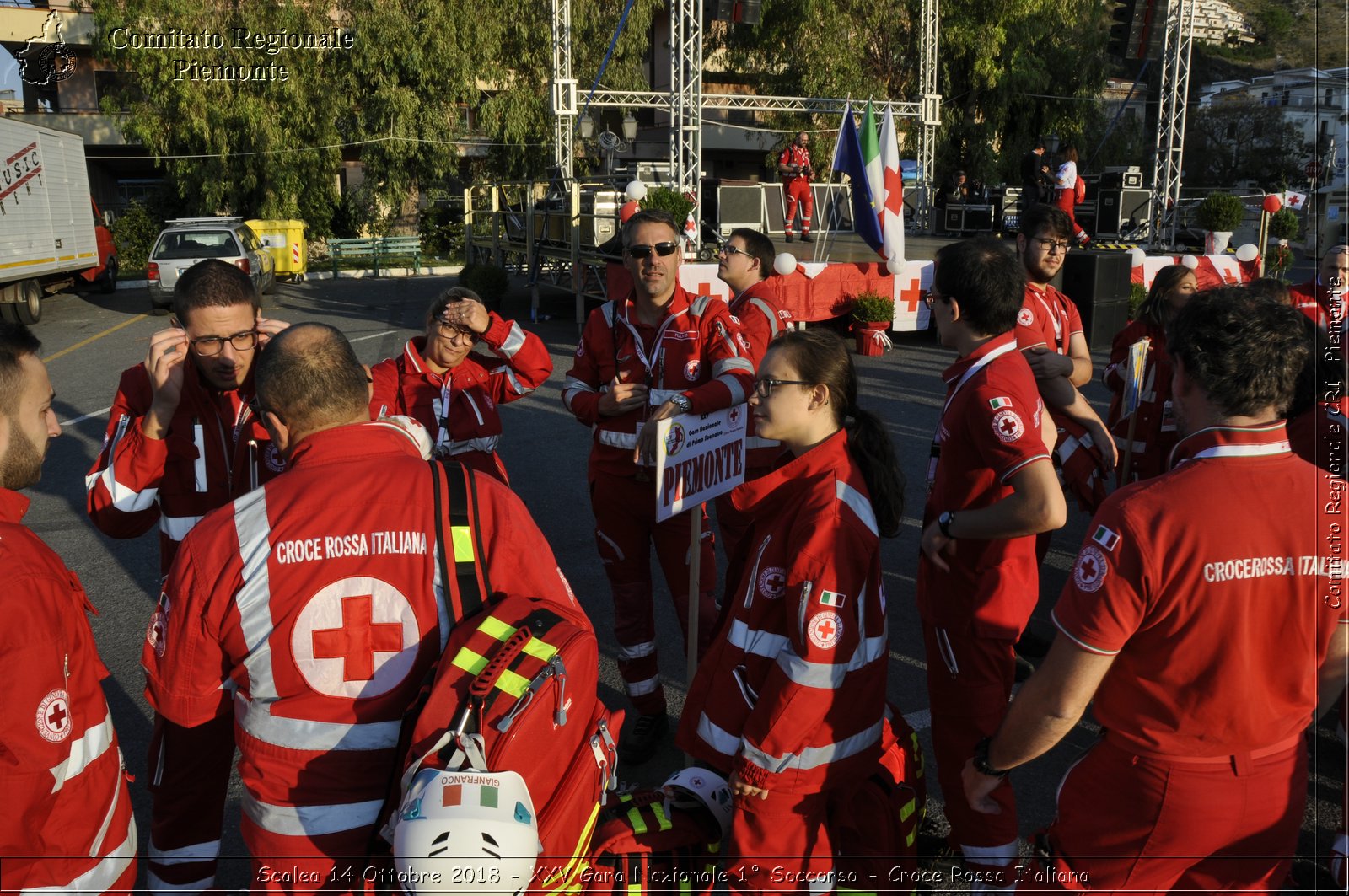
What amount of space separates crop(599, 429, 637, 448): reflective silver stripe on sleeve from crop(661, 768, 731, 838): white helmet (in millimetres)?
1761

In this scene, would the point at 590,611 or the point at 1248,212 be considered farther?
the point at 1248,212

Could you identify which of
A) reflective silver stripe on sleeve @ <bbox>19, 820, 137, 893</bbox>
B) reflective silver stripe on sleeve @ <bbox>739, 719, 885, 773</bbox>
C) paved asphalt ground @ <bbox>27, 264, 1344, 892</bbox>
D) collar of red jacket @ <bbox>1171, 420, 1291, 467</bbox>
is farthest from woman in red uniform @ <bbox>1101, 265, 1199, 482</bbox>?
reflective silver stripe on sleeve @ <bbox>19, 820, 137, 893</bbox>

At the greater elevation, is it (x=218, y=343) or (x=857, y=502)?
(x=218, y=343)

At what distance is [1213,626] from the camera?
189 cm

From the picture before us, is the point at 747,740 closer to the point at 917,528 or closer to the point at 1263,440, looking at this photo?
the point at 1263,440

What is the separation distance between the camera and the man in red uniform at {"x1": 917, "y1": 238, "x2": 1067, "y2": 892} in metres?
2.89

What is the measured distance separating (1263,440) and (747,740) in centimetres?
129

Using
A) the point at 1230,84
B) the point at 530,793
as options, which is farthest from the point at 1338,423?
the point at 1230,84

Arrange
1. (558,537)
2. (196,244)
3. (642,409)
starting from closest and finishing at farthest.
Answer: (642,409) → (558,537) → (196,244)

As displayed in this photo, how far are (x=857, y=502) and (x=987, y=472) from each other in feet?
2.49

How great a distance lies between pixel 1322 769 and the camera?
3996mm

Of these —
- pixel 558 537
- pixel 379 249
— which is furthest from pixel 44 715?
pixel 379 249

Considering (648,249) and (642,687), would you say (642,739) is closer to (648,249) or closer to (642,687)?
(642,687)

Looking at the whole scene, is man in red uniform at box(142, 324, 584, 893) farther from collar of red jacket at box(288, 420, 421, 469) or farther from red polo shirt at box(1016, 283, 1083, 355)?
red polo shirt at box(1016, 283, 1083, 355)
